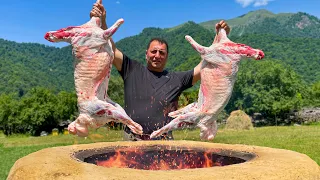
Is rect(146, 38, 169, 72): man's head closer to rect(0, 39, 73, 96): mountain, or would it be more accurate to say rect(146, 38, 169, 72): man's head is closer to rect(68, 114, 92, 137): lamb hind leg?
rect(68, 114, 92, 137): lamb hind leg

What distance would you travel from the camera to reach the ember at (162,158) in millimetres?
3527

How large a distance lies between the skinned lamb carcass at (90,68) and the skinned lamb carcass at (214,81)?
0.56 meters

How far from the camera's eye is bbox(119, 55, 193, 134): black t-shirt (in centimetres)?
392

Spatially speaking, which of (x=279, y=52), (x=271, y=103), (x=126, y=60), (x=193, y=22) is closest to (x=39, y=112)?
(x=271, y=103)

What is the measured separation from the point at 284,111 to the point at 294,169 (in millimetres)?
35805

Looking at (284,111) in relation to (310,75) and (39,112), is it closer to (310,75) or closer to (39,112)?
(39,112)

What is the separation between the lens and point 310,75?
74.6 m

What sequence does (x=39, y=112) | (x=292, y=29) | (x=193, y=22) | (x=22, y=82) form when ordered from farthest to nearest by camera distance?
(x=292, y=29)
(x=193, y=22)
(x=22, y=82)
(x=39, y=112)

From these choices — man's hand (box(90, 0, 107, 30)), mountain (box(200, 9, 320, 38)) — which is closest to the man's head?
man's hand (box(90, 0, 107, 30))

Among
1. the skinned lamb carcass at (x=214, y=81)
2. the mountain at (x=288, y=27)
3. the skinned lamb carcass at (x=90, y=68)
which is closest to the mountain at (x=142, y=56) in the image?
the skinned lamb carcass at (x=214, y=81)

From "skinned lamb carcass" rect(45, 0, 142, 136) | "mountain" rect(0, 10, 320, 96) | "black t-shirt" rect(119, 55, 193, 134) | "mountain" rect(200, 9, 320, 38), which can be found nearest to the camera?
"skinned lamb carcass" rect(45, 0, 142, 136)

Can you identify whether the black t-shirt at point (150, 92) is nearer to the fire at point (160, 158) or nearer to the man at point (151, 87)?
the man at point (151, 87)

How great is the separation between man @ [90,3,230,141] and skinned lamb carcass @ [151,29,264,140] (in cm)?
47

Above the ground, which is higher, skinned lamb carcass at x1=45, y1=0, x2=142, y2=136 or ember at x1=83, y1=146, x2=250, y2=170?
skinned lamb carcass at x1=45, y1=0, x2=142, y2=136
